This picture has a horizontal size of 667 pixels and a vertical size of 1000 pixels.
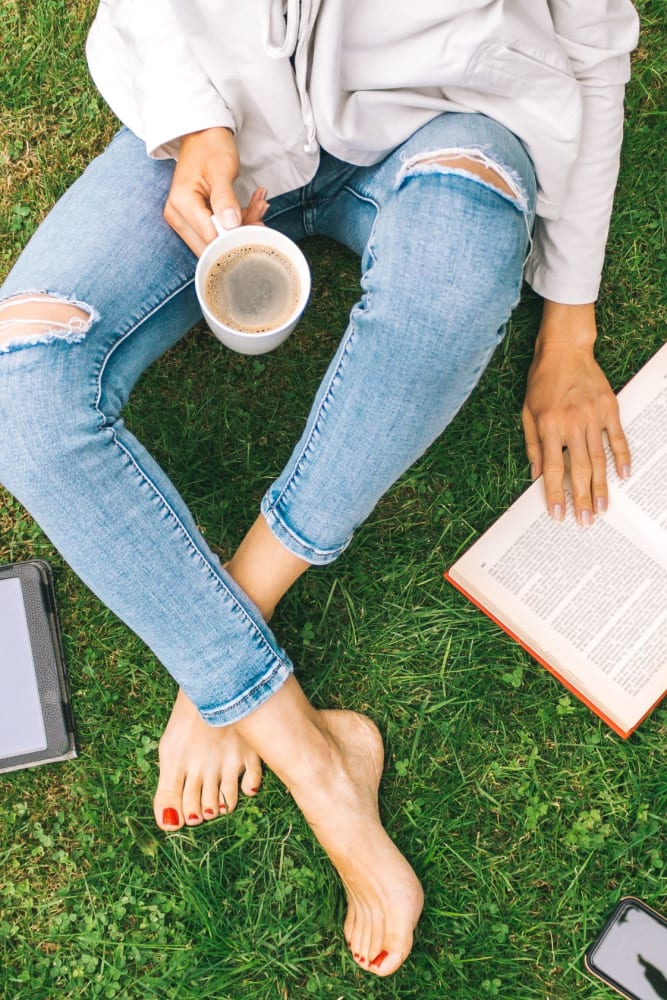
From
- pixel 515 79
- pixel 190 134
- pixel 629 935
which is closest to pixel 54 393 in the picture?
pixel 190 134

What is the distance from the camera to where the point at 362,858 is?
1.99m

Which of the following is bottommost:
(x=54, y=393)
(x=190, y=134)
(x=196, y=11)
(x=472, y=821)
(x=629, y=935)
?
(x=629, y=935)

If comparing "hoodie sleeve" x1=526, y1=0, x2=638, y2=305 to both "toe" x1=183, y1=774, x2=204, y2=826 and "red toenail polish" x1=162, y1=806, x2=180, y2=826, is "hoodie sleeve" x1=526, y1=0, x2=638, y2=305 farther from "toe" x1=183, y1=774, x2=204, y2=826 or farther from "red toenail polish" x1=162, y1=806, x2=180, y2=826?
"red toenail polish" x1=162, y1=806, x2=180, y2=826

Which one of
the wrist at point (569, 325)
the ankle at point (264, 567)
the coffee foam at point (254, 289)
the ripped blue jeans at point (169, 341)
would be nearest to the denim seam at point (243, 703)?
the ripped blue jeans at point (169, 341)

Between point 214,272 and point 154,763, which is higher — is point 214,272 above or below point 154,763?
above

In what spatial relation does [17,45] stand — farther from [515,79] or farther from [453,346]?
[453,346]

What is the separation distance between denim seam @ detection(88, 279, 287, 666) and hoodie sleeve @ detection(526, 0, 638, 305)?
88cm

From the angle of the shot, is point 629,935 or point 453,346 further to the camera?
point 629,935

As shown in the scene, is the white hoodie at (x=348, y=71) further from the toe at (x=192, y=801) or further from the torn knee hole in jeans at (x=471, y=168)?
the toe at (x=192, y=801)

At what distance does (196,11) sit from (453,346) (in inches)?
29.9

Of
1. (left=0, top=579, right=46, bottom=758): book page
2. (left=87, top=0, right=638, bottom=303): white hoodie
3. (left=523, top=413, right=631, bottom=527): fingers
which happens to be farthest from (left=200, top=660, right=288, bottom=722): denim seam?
(left=87, top=0, right=638, bottom=303): white hoodie

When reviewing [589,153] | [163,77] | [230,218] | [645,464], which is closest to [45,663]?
[230,218]

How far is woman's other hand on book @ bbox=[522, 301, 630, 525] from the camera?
2115 mm

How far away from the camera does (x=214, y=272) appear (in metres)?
1.53
